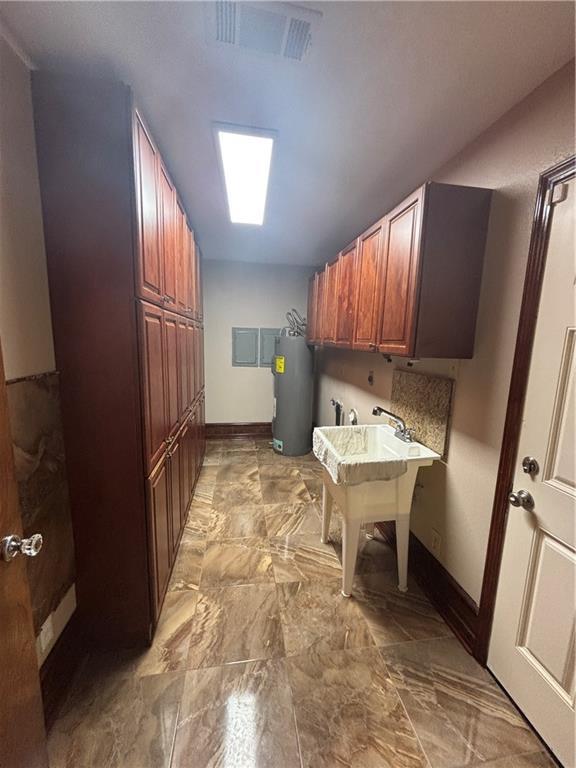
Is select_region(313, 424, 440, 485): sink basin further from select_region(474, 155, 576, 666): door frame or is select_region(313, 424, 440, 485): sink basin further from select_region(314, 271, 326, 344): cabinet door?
select_region(314, 271, 326, 344): cabinet door

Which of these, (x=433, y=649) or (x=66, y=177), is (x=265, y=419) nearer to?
(x=433, y=649)

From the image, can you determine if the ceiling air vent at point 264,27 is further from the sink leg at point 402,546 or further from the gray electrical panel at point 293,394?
the gray electrical panel at point 293,394

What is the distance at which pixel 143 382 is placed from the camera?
128 cm

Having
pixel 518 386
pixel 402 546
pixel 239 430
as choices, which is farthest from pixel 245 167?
pixel 239 430

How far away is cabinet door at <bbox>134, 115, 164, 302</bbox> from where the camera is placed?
1.22 m

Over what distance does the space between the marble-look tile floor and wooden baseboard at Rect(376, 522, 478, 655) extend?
64 millimetres

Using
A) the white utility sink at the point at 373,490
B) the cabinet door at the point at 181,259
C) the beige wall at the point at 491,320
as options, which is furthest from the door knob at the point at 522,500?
the cabinet door at the point at 181,259

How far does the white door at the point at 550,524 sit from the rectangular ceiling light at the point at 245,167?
1.35m

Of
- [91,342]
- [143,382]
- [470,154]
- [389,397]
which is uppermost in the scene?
[470,154]

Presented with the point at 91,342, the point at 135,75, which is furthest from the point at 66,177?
the point at 91,342

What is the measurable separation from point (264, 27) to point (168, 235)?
3.34 feet

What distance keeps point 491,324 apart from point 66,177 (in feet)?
6.13

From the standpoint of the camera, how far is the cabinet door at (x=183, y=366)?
211 centimetres

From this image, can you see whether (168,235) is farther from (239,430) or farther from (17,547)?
(239,430)
